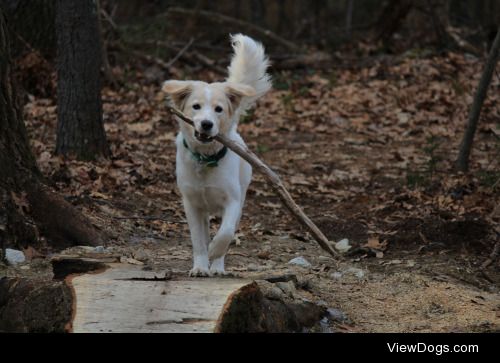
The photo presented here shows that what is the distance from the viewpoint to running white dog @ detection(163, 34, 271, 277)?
230 inches

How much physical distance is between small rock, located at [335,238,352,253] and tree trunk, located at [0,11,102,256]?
230 cm

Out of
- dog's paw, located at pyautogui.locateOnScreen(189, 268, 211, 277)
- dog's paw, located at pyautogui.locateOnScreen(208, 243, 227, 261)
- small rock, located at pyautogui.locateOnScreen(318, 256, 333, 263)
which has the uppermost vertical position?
dog's paw, located at pyautogui.locateOnScreen(208, 243, 227, 261)

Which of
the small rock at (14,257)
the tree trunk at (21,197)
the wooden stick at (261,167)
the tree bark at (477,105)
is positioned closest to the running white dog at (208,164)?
the wooden stick at (261,167)

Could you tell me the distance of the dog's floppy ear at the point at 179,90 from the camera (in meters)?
6.18

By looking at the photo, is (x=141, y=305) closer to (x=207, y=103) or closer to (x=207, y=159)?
(x=207, y=159)

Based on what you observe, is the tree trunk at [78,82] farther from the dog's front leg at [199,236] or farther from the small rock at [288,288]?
the small rock at [288,288]

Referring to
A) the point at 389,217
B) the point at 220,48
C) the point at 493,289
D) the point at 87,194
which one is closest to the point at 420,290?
the point at 493,289

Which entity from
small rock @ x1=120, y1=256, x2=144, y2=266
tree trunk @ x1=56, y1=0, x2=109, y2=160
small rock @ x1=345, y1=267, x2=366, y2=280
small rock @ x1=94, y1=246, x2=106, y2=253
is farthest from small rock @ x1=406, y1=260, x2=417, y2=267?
tree trunk @ x1=56, y1=0, x2=109, y2=160

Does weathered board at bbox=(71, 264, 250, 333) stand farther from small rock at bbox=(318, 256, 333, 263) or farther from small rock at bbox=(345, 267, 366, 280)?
small rock at bbox=(318, 256, 333, 263)

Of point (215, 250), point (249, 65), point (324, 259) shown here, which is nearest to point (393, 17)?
point (249, 65)

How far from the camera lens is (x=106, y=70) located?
44.9 ft

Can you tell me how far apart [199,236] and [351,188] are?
4.16 m

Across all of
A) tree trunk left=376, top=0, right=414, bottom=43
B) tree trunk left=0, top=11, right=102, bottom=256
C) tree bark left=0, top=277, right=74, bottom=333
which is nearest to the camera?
tree bark left=0, top=277, right=74, bottom=333

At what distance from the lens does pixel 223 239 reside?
5738 mm
